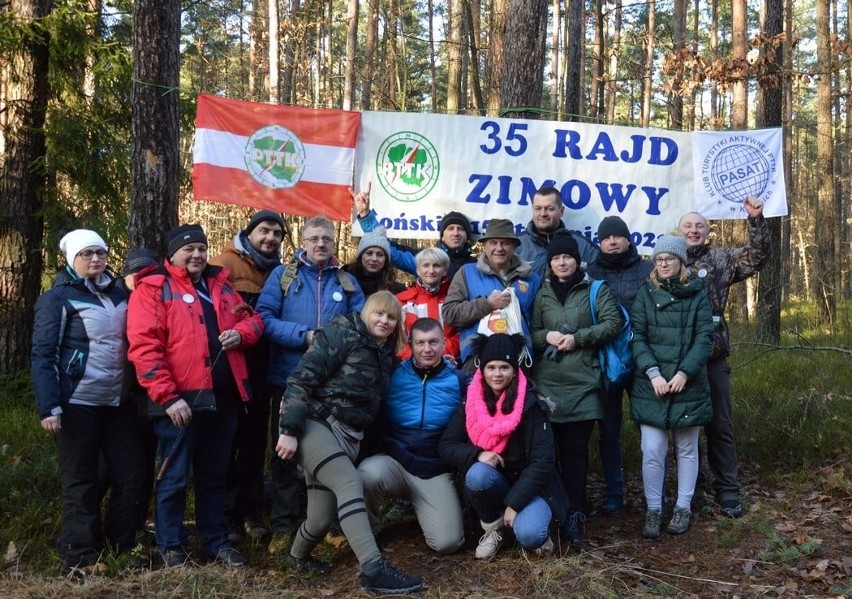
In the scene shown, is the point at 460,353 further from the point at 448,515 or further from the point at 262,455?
the point at 262,455

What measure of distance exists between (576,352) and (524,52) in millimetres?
3098

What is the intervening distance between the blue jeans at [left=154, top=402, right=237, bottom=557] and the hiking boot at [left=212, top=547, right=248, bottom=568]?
62 millimetres

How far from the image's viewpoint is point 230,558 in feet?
15.7

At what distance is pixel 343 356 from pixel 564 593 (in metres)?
1.95

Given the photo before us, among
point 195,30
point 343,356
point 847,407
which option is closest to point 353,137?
point 343,356

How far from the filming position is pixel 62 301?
14.9 ft

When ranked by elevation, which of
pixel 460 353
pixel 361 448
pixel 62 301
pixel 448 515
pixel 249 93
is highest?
pixel 249 93

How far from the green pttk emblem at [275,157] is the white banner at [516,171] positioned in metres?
0.55

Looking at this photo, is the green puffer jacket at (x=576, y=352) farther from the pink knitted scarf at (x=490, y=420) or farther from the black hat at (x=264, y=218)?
the black hat at (x=264, y=218)

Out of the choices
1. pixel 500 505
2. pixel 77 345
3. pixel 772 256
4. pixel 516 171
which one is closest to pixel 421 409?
pixel 500 505

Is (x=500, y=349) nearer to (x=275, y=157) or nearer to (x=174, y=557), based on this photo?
(x=174, y=557)

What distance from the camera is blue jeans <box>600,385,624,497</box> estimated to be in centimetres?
579

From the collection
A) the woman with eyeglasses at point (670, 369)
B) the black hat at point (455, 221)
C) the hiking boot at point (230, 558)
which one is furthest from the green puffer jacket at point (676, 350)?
the hiking boot at point (230, 558)

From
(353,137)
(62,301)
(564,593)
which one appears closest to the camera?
(564,593)
